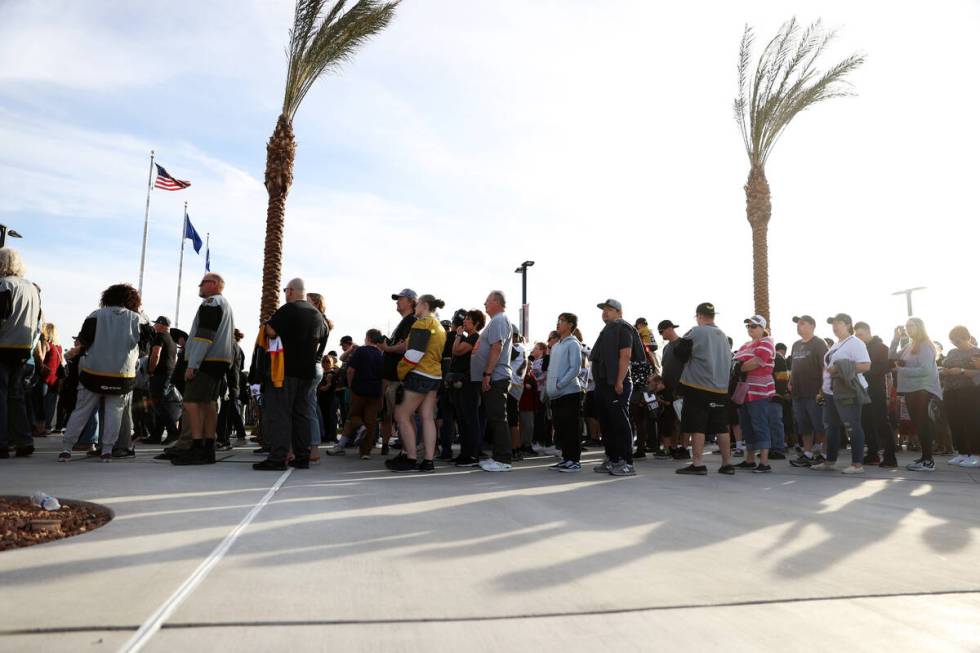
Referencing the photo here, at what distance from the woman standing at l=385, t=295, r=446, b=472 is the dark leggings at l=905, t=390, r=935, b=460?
20.1 feet

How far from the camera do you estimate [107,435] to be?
7.21 metres

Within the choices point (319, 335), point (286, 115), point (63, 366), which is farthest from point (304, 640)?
point (286, 115)

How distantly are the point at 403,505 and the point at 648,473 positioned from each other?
373 centimetres

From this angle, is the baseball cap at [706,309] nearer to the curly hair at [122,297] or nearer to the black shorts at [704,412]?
the black shorts at [704,412]

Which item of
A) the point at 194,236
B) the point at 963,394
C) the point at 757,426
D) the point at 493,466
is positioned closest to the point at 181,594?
the point at 493,466

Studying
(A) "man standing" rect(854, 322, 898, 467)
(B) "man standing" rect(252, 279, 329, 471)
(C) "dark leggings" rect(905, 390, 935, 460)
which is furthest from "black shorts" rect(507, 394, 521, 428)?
(C) "dark leggings" rect(905, 390, 935, 460)

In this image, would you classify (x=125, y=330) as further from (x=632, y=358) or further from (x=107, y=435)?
(x=632, y=358)

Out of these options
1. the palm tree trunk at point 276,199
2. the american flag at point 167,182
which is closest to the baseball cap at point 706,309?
the palm tree trunk at point 276,199

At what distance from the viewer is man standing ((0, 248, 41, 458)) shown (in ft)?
22.6

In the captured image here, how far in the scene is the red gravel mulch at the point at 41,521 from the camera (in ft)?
11.1

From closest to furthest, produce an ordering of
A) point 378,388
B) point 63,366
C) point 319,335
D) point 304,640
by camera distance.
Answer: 1. point 304,640
2. point 319,335
3. point 378,388
4. point 63,366

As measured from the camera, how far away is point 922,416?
8.47 m

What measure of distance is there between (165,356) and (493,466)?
15.3ft

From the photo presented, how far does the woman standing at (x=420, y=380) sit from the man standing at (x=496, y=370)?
0.59 meters
